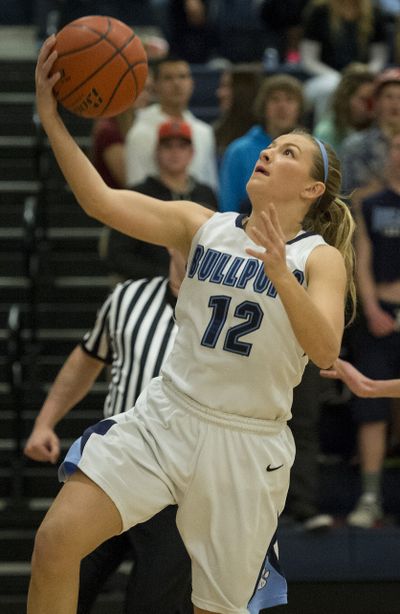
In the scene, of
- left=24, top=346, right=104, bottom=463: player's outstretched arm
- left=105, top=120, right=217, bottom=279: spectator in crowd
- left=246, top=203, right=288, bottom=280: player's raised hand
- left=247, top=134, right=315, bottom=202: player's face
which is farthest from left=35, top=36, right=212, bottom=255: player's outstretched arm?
left=105, top=120, right=217, bottom=279: spectator in crowd

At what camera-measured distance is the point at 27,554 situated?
21.7ft

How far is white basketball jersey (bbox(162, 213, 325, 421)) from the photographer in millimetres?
3717

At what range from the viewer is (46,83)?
3740 millimetres

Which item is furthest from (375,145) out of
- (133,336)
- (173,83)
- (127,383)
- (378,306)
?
(127,383)

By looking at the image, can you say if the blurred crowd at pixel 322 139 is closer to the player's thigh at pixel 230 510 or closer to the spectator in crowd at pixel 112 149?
the spectator in crowd at pixel 112 149

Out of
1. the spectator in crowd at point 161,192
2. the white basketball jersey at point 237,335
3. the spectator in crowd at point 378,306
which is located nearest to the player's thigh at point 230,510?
the white basketball jersey at point 237,335

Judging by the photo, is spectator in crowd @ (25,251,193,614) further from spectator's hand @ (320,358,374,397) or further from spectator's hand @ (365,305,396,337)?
spectator's hand @ (365,305,396,337)

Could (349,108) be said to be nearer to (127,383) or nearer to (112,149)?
(112,149)

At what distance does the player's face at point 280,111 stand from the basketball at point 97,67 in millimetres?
2908

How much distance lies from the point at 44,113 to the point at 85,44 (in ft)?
0.97

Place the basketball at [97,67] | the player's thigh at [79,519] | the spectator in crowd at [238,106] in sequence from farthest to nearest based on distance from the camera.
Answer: the spectator in crowd at [238,106], the basketball at [97,67], the player's thigh at [79,519]

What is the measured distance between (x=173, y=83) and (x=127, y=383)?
3.07 meters

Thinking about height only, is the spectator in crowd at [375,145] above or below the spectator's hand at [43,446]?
above

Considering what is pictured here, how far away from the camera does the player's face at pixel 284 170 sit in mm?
3775
